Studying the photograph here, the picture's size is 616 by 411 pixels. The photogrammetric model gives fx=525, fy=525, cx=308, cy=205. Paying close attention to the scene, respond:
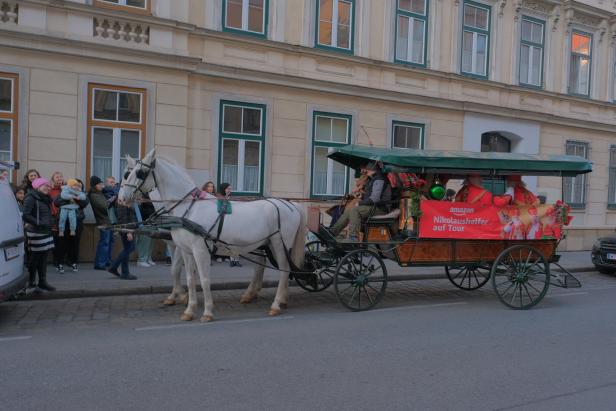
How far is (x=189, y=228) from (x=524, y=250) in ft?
17.4

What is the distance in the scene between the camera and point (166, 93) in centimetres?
1145

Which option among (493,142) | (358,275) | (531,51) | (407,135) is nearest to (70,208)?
(358,275)

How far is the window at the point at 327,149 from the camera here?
13680 mm

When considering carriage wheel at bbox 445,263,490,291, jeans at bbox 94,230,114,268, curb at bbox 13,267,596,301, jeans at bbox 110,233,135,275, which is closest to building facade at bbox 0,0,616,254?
jeans at bbox 94,230,114,268

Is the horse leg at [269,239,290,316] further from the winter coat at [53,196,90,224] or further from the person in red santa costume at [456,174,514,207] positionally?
the winter coat at [53,196,90,224]

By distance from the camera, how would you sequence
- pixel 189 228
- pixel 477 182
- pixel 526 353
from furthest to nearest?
pixel 477 182
pixel 189 228
pixel 526 353

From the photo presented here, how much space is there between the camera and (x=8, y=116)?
10211mm

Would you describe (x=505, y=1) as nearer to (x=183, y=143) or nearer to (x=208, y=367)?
(x=183, y=143)

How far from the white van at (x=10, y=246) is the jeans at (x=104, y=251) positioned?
329 cm

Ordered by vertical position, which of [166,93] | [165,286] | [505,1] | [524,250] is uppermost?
[505,1]

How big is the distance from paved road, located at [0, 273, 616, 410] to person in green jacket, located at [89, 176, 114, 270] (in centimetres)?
220

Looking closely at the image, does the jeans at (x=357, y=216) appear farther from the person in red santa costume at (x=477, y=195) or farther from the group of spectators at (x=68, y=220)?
the group of spectators at (x=68, y=220)

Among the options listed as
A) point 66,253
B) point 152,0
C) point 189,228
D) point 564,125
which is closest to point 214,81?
point 152,0

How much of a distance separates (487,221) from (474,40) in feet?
32.2
